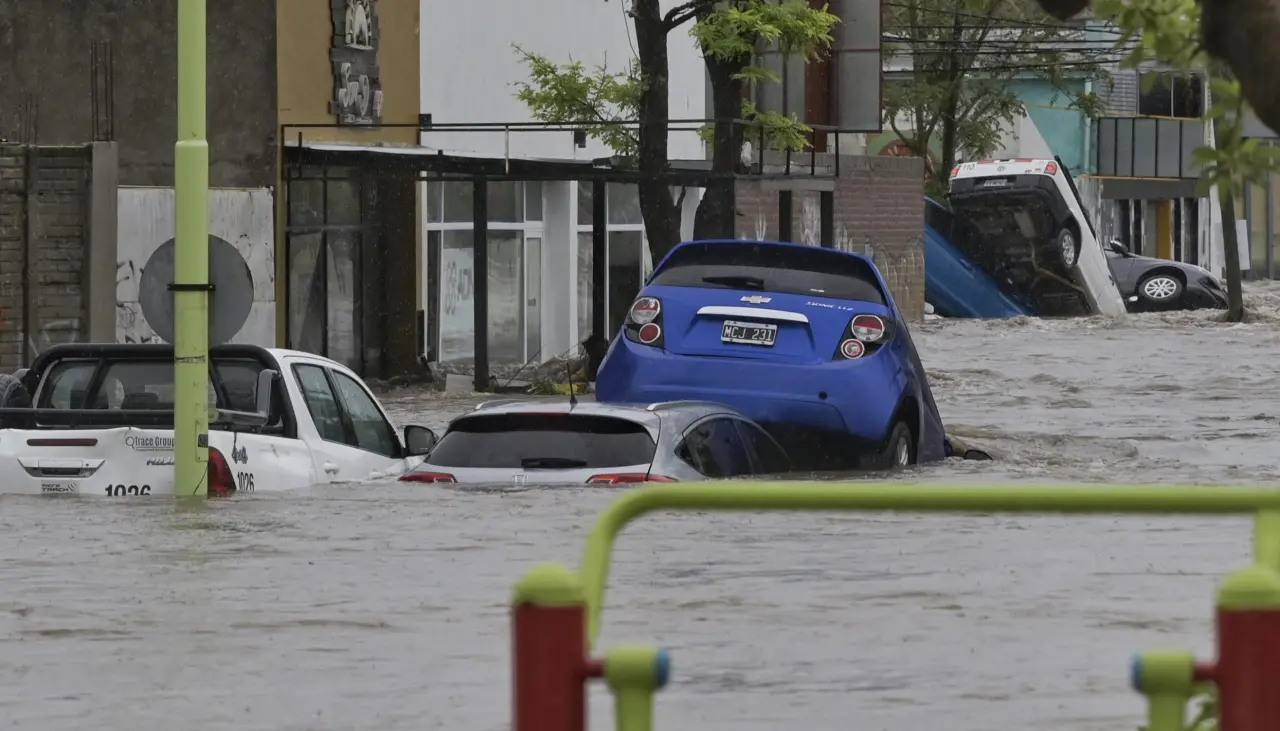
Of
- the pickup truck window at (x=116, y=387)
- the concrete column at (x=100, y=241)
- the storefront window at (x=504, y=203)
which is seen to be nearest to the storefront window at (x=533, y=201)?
the storefront window at (x=504, y=203)

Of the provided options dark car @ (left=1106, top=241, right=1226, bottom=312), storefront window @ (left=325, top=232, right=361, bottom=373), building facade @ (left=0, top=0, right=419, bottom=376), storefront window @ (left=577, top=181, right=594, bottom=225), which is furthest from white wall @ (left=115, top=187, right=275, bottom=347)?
dark car @ (left=1106, top=241, right=1226, bottom=312)

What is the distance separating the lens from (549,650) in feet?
11.7

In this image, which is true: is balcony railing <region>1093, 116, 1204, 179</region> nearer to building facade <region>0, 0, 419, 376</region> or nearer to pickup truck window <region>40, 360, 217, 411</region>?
building facade <region>0, 0, 419, 376</region>

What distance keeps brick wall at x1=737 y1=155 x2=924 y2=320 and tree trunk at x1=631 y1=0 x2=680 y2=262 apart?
45.2ft

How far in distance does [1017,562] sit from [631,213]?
78.5 feet

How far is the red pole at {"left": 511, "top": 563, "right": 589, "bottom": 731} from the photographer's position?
3.54 meters

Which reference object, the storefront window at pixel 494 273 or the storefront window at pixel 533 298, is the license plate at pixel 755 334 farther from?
the storefront window at pixel 533 298

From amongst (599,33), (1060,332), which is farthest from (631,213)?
(1060,332)

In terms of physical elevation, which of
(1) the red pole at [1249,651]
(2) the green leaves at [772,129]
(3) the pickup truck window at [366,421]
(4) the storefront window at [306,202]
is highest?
(2) the green leaves at [772,129]

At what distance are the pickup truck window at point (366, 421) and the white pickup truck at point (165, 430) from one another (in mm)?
12

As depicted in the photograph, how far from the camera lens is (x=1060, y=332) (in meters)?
37.1

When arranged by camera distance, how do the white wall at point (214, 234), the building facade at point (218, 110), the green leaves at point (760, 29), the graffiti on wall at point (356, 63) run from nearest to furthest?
the white wall at point (214, 234), the green leaves at point (760, 29), the building facade at point (218, 110), the graffiti on wall at point (356, 63)

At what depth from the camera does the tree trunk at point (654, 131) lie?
23.7 metres

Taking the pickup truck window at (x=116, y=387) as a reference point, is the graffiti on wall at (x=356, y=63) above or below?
above
